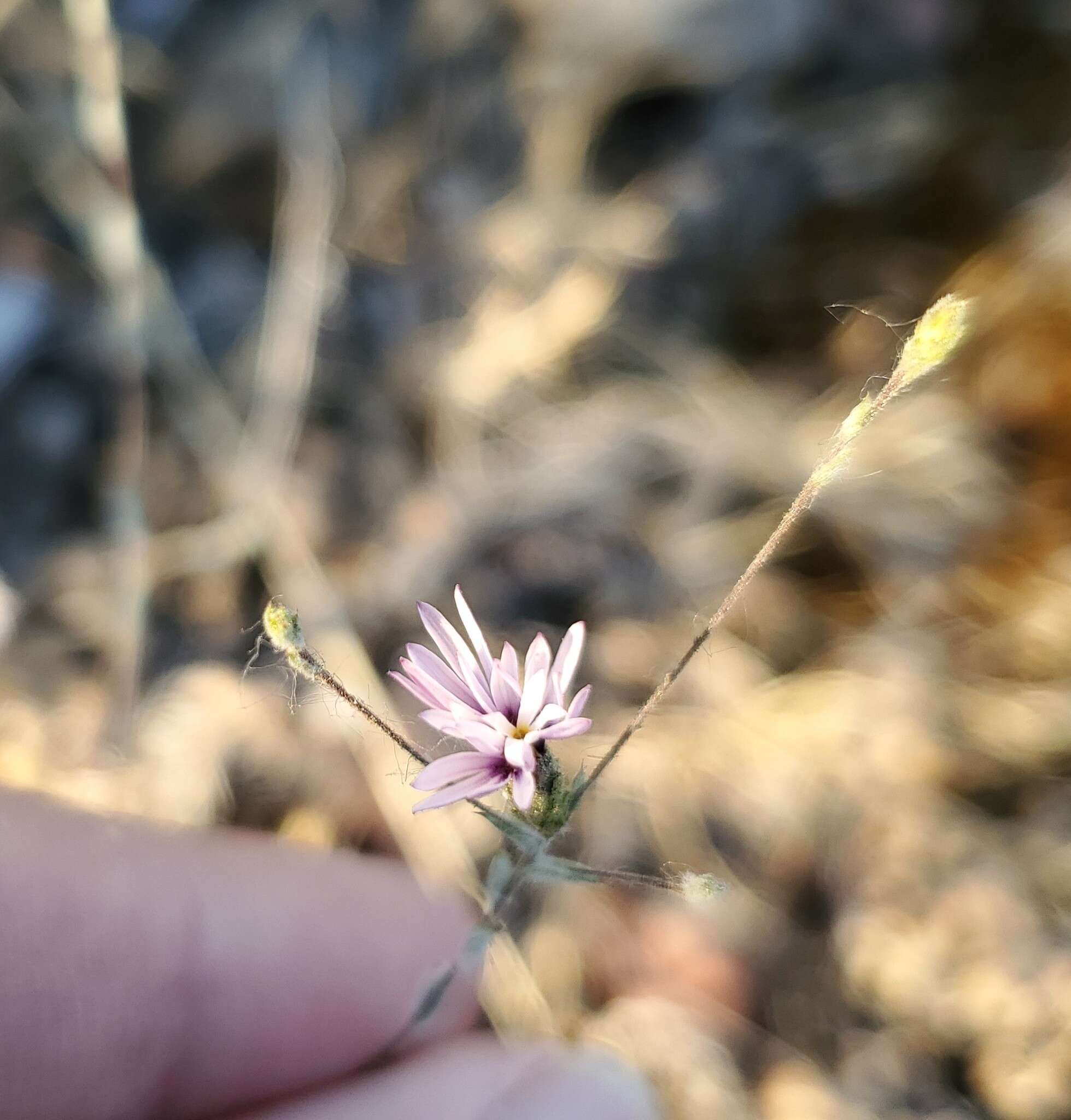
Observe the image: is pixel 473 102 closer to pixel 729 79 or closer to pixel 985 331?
pixel 729 79

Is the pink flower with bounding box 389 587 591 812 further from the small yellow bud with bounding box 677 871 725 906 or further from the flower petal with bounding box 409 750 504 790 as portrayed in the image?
the small yellow bud with bounding box 677 871 725 906

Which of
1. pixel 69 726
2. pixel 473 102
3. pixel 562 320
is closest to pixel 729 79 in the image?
pixel 473 102

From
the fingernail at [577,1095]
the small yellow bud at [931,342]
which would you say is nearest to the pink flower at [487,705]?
the small yellow bud at [931,342]

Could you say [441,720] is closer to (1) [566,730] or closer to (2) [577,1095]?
(1) [566,730]

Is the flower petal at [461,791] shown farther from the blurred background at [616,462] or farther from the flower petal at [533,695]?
the blurred background at [616,462]

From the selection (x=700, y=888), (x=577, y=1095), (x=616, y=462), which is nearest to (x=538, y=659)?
(x=700, y=888)

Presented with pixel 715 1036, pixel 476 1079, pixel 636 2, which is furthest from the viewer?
pixel 636 2
